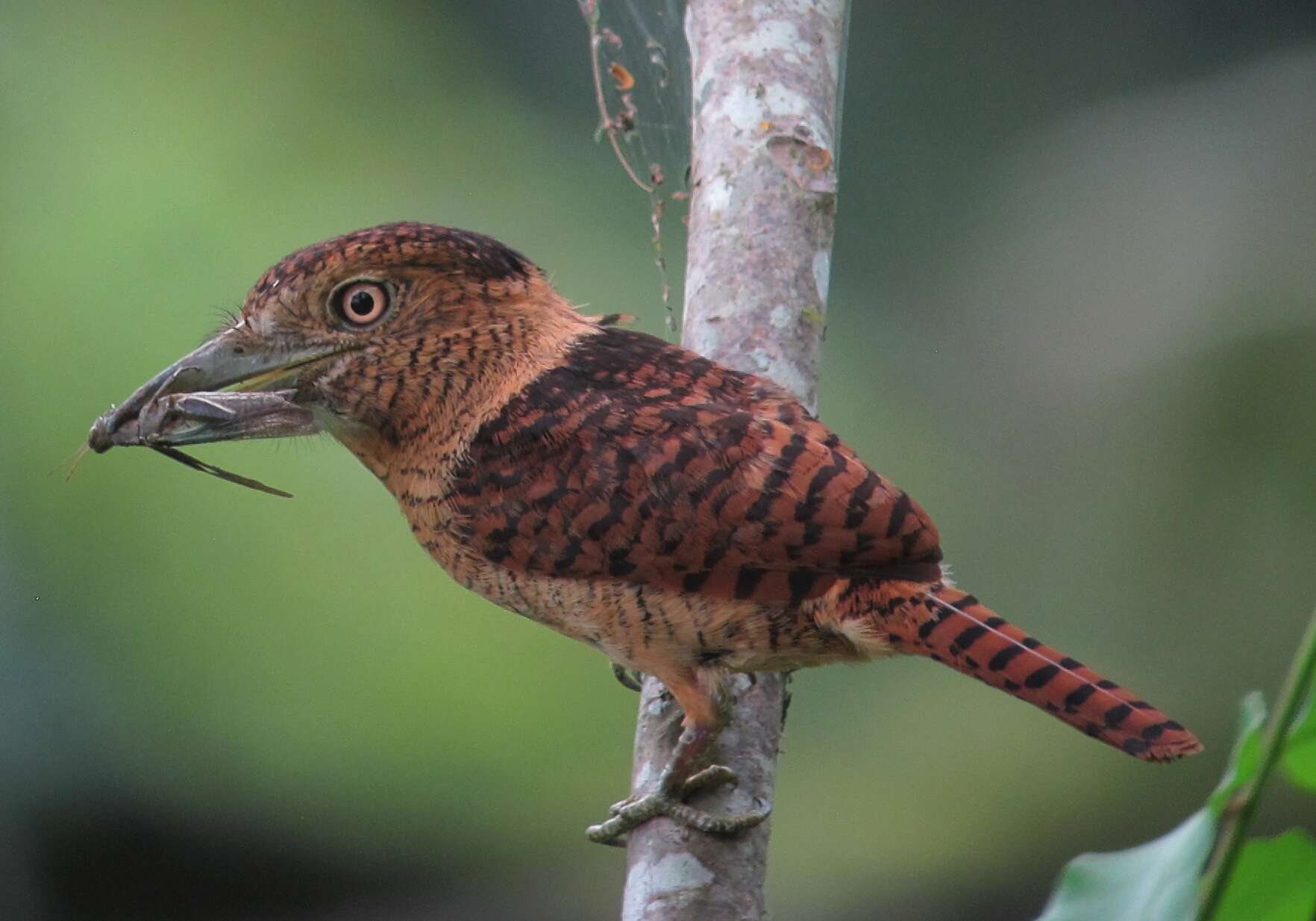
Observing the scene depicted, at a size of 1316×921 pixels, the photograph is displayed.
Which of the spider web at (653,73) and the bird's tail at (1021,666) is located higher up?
the spider web at (653,73)

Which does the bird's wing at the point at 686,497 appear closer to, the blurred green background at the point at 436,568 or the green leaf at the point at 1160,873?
the green leaf at the point at 1160,873

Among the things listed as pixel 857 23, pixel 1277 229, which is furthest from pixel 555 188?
pixel 1277 229

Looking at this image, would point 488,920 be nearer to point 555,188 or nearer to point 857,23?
point 555,188

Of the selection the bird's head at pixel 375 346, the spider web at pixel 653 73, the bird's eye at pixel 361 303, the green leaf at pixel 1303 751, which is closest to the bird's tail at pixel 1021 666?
the bird's head at pixel 375 346

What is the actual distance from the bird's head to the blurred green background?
1507mm

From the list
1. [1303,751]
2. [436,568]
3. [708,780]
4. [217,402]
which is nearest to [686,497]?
[708,780]

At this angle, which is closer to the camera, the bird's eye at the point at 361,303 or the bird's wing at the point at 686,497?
the bird's wing at the point at 686,497

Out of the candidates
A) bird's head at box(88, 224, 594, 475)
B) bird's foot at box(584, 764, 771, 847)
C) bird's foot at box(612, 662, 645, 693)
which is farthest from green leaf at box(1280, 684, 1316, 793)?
bird's foot at box(612, 662, 645, 693)

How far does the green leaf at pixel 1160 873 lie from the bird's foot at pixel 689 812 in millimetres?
1479

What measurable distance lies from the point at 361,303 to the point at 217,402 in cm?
30

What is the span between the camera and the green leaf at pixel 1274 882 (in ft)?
2.14

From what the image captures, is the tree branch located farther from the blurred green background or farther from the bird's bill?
the blurred green background

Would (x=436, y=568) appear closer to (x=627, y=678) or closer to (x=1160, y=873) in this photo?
(x=627, y=678)

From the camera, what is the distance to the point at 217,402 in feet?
7.70
